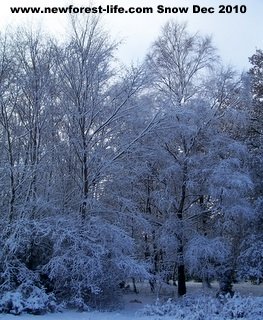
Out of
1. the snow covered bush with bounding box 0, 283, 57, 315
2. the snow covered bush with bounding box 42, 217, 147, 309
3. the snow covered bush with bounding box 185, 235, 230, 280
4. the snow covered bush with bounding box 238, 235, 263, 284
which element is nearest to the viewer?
the snow covered bush with bounding box 0, 283, 57, 315

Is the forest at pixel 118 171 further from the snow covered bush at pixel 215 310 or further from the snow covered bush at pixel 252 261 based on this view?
the snow covered bush at pixel 215 310

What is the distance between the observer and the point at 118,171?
722 inches

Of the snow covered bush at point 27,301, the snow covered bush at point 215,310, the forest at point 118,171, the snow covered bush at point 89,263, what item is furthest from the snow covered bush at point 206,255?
the snow covered bush at point 27,301

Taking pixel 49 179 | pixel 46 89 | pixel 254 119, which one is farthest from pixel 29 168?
pixel 254 119

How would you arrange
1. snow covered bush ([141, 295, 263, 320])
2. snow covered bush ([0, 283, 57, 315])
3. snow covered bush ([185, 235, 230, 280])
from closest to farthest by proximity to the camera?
snow covered bush ([141, 295, 263, 320])
snow covered bush ([0, 283, 57, 315])
snow covered bush ([185, 235, 230, 280])

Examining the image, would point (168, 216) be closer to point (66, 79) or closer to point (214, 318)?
point (66, 79)

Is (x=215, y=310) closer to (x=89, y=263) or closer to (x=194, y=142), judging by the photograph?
(x=89, y=263)

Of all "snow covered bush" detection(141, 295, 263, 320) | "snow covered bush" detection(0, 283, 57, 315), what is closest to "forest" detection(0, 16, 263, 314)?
"snow covered bush" detection(0, 283, 57, 315)

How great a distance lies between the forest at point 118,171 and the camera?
1597 centimetres

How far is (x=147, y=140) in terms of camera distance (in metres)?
21.1

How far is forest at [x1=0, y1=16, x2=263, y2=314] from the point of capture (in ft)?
52.4

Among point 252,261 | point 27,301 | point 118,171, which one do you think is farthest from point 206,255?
point 27,301

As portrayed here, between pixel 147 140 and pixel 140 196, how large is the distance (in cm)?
317

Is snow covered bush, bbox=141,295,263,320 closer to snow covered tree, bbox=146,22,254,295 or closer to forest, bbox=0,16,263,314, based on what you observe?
forest, bbox=0,16,263,314
